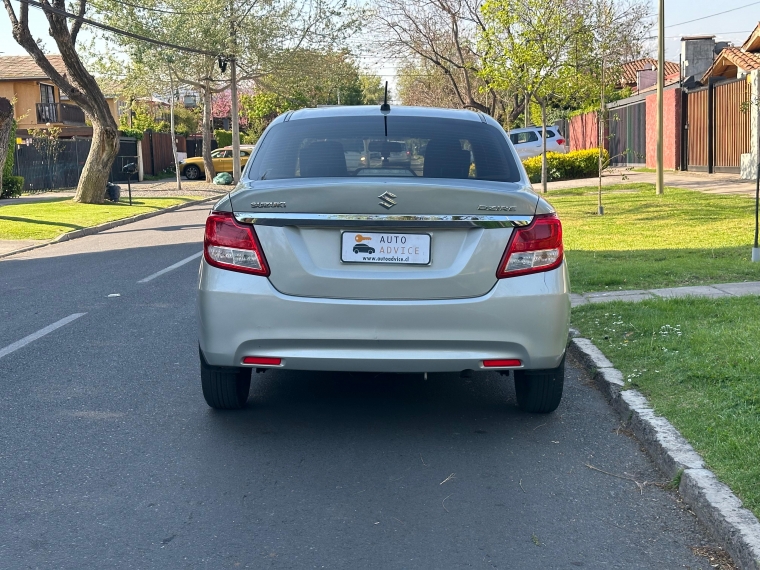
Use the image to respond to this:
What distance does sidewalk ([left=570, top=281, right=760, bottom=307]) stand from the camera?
8430 millimetres

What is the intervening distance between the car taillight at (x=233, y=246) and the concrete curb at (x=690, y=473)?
206 cm

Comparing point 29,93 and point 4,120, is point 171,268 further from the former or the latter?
point 29,93

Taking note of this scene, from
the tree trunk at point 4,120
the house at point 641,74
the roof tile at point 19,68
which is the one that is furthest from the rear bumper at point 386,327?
the roof tile at point 19,68

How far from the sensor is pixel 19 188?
30.5 metres

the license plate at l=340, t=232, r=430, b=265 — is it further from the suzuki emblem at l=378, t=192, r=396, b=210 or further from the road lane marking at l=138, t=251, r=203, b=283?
the road lane marking at l=138, t=251, r=203, b=283

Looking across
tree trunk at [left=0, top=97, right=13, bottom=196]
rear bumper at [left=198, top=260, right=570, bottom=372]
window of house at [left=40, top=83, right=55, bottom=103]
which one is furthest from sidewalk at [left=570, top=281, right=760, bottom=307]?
window of house at [left=40, top=83, right=55, bottom=103]

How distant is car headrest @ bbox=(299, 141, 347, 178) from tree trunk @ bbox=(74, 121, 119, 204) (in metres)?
22.0

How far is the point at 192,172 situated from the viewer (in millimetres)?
46125

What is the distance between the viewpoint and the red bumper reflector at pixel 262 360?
4.73 metres

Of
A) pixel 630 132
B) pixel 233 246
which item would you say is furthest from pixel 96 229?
pixel 630 132

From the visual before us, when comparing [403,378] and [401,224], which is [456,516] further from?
[403,378]

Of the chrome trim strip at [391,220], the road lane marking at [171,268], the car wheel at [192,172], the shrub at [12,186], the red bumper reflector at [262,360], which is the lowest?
the road lane marking at [171,268]

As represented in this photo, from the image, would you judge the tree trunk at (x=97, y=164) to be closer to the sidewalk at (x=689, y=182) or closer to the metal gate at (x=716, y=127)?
the sidewalk at (x=689, y=182)

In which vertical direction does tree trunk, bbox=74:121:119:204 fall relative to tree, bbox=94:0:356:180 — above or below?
below
